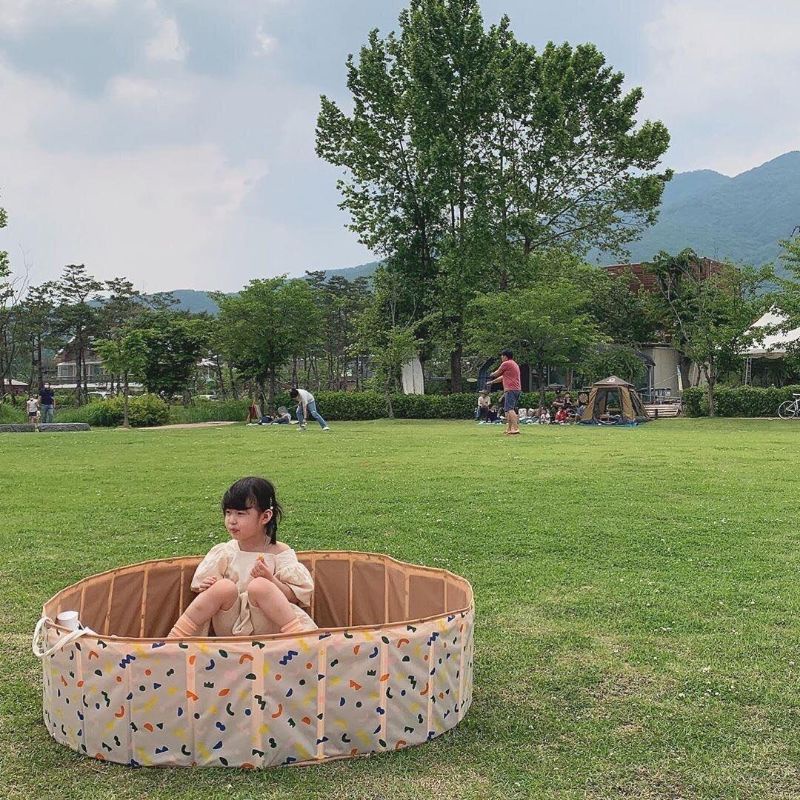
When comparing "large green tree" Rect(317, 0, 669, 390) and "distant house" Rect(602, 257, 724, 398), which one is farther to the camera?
Result: "distant house" Rect(602, 257, 724, 398)

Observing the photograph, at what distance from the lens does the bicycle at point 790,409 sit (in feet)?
84.6

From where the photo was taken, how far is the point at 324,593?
14.2ft

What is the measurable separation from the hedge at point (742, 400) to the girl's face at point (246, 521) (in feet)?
87.4

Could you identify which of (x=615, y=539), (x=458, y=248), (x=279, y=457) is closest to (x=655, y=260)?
(x=458, y=248)

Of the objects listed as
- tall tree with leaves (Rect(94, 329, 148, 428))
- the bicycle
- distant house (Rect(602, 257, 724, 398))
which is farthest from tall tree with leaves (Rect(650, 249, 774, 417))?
tall tree with leaves (Rect(94, 329, 148, 428))

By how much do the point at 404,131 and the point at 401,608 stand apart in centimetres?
3137

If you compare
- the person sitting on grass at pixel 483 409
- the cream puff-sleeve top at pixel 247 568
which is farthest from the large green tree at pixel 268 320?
the cream puff-sleeve top at pixel 247 568

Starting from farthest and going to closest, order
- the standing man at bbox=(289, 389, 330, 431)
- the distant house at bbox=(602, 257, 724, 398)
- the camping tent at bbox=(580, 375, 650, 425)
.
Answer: the distant house at bbox=(602, 257, 724, 398) < the camping tent at bbox=(580, 375, 650, 425) < the standing man at bbox=(289, 389, 330, 431)

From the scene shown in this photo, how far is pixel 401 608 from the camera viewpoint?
4.07m

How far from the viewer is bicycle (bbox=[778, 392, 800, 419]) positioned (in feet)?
84.6

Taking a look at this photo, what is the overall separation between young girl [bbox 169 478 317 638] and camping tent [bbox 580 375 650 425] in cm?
2151

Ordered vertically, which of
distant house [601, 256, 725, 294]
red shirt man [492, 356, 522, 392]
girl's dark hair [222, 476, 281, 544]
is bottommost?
girl's dark hair [222, 476, 281, 544]

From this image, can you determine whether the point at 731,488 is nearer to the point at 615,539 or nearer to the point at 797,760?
the point at 615,539

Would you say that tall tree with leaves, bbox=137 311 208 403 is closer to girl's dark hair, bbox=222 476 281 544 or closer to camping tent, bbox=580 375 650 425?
camping tent, bbox=580 375 650 425
